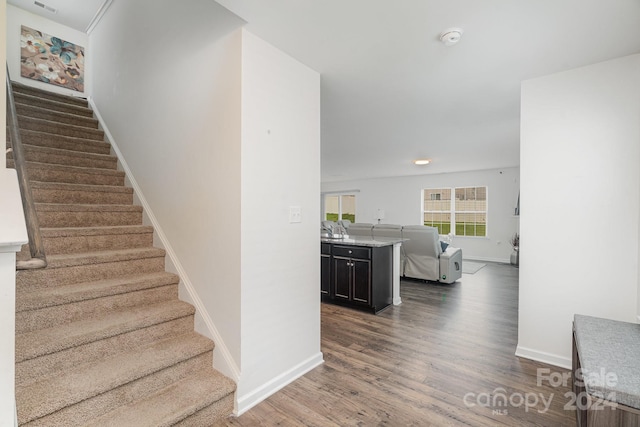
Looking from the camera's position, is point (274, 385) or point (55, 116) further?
point (55, 116)

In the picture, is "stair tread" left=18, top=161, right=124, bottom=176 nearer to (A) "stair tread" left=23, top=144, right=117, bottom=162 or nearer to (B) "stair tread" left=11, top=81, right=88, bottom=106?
(A) "stair tread" left=23, top=144, right=117, bottom=162

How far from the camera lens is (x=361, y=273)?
12.5 ft

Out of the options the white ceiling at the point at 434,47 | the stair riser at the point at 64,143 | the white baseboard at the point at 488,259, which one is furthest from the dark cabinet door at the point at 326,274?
the white baseboard at the point at 488,259

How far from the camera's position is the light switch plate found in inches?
90.4

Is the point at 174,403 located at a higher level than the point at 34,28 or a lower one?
lower

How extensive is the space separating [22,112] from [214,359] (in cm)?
375

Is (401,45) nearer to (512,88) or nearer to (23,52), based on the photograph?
(512,88)

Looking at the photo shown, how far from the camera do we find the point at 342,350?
2.76m

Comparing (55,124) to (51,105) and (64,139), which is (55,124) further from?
(51,105)

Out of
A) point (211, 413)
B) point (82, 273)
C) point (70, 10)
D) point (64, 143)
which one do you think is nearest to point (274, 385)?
point (211, 413)

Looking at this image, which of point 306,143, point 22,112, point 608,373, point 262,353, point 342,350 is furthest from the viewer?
point 22,112

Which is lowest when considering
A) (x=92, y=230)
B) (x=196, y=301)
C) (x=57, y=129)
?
(x=196, y=301)

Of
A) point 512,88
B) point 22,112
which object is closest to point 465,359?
point 512,88

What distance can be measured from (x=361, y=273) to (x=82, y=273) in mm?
2788
